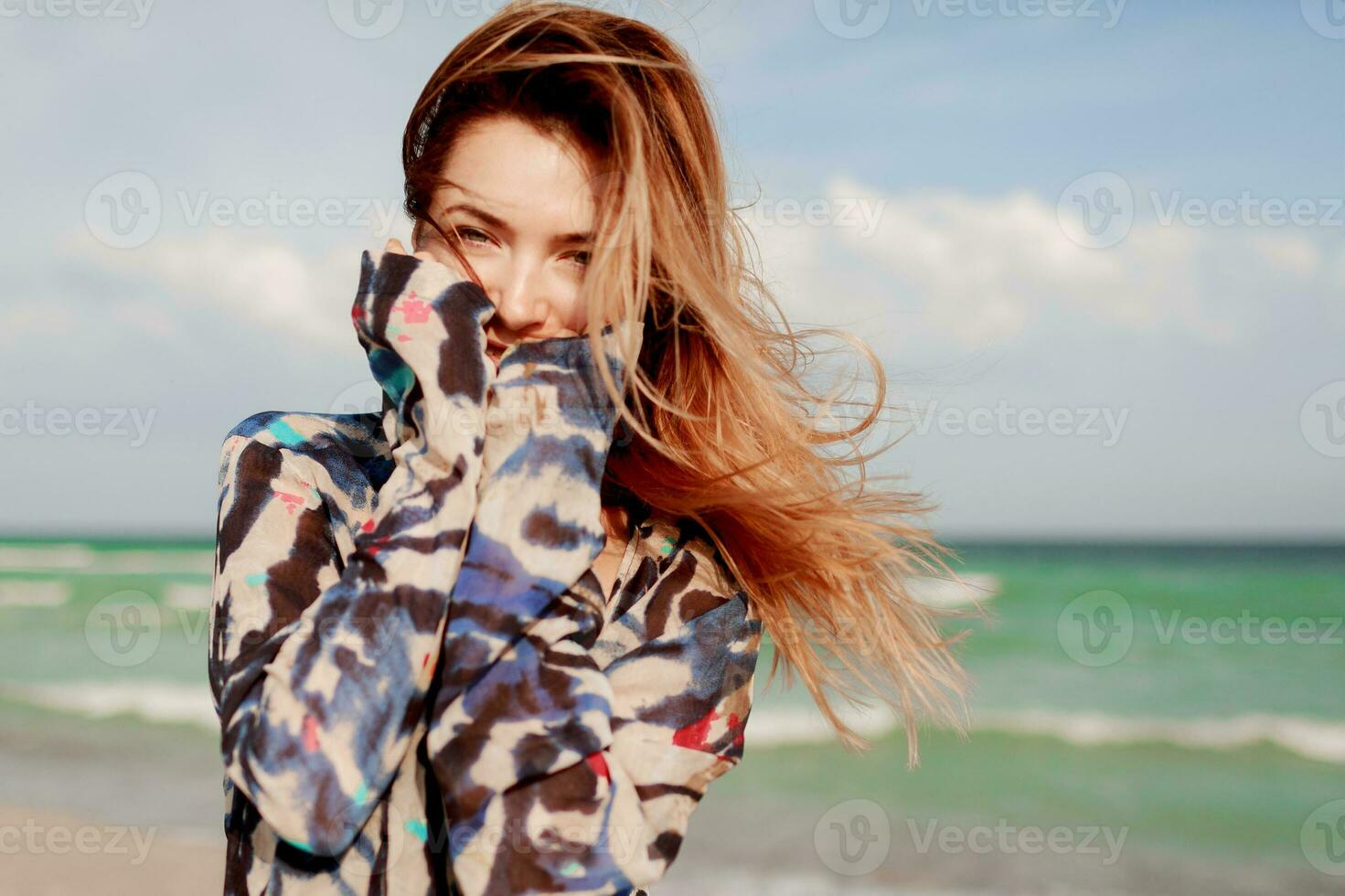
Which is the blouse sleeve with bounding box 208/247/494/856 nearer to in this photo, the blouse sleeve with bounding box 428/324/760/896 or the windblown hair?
the blouse sleeve with bounding box 428/324/760/896

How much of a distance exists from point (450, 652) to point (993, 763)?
9693 mm

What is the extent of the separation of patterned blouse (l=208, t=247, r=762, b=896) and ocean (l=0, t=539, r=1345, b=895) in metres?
0.97

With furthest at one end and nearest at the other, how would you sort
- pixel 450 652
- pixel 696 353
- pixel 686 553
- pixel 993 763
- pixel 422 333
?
pixel 993 763 < pixel 696 353 < pixel 686 553 < pixel 422 333 < pixel 450 652

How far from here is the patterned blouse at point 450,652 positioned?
5.26 ft

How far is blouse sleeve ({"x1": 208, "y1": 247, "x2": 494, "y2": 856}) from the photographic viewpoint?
1555 mm

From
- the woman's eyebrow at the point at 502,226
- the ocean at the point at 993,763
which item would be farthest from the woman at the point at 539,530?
the ocean at the point at 993,763

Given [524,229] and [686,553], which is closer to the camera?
[524,229]

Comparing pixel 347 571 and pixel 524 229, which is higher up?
pixel 524 229

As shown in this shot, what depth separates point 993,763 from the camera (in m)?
10.4

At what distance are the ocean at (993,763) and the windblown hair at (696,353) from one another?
1.03 feet

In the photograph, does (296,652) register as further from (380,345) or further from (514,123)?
(514,123)

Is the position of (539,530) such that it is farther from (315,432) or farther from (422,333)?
(315,432)

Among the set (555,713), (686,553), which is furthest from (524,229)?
(555,713)

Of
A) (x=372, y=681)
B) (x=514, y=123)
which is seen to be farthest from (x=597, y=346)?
(x=372, y=681)
